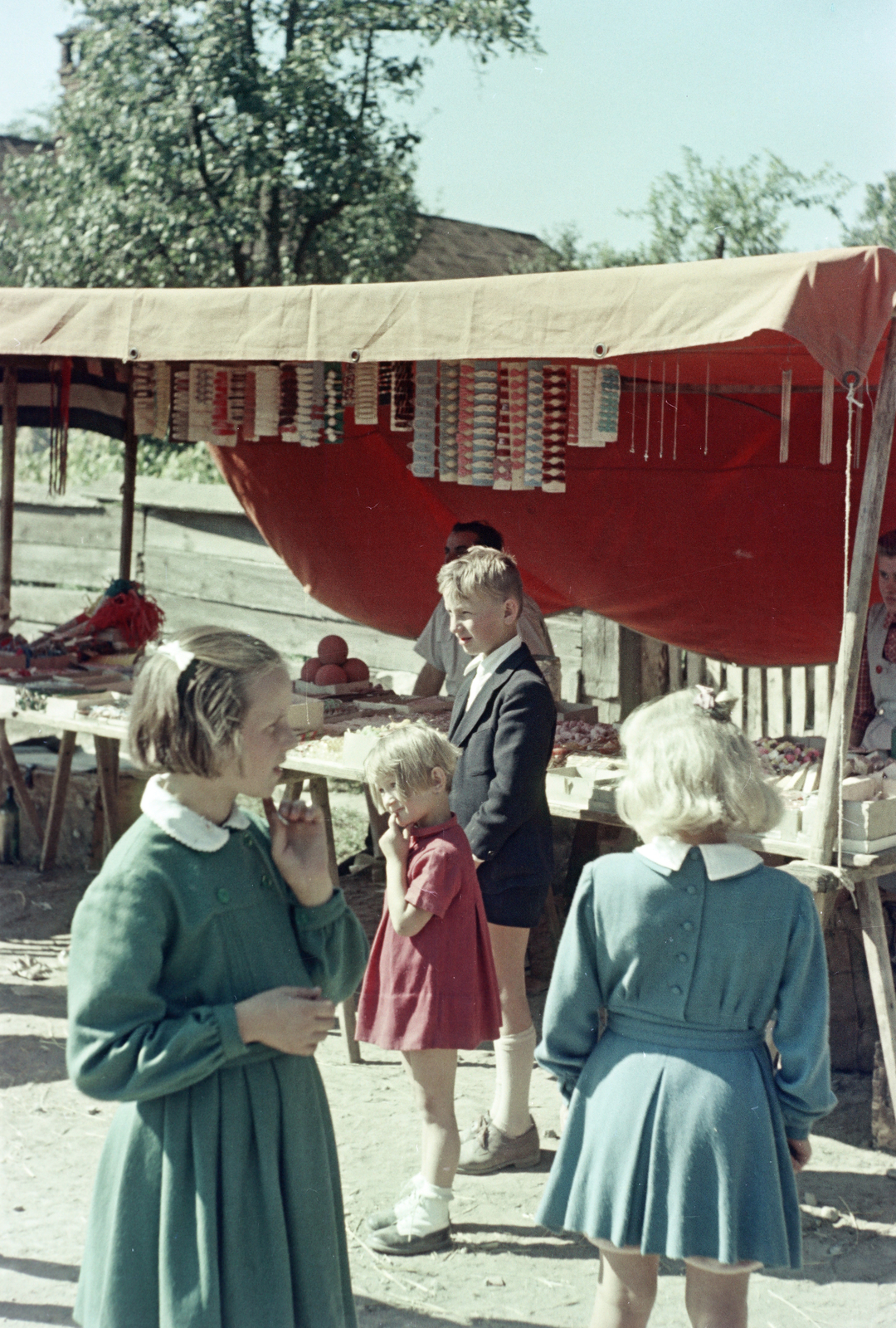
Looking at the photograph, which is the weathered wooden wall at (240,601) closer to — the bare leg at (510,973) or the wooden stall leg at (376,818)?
the wooden stall leg at (376,818)

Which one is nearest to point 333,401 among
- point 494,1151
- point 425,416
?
point 425,416

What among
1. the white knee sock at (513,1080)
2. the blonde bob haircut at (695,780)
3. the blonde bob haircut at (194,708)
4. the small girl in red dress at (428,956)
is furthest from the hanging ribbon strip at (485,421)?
the blonde bob haircut at (194,708)

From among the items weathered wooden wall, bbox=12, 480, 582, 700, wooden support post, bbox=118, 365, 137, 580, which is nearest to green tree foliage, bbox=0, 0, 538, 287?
weathered wooden wall, bbox=12, 480, 582, 700

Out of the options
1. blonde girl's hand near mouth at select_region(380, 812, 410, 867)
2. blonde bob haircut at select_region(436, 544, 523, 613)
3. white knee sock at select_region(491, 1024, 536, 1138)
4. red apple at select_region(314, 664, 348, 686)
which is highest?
blonde bob haircut at select_region(436, 544, 523, 613)

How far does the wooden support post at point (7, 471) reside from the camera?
5.73 meters

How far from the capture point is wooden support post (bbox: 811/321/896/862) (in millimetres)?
3242

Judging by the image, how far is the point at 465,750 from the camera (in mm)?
3422

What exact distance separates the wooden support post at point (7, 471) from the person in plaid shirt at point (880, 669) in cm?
367

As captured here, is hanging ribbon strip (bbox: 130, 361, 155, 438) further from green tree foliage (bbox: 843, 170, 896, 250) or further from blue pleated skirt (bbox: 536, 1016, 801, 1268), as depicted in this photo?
green tree foliage (bbox: 843, 170, 896, 250)

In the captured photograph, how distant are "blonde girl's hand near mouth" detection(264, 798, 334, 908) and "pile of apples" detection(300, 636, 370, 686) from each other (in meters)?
3.74

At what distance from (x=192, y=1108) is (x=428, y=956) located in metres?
1.29

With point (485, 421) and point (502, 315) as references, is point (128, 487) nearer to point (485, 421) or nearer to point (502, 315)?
point (485, 421)

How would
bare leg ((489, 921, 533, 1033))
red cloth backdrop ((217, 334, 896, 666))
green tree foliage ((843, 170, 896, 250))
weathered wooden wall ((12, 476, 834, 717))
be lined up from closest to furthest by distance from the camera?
bare leg ((489, 921, 533, 1033)) < red cloth backdrop ((217, 334, 896, 666)) < weathered wooden wall ((12, 476, 834, 717)) < green tree foliage ((843, 170, 896, 250))

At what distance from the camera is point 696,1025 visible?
6.61 ft
